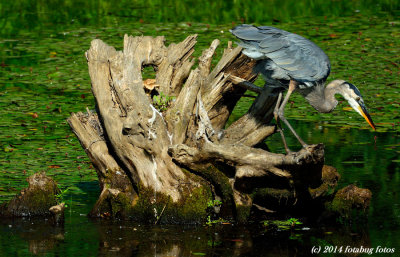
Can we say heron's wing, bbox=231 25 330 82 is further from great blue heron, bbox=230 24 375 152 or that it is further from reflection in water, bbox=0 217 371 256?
reflection in water, bbox=0 217 371 256

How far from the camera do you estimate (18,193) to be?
7.27 meters

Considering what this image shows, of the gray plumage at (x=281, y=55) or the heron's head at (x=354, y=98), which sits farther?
the heron's head at (x=354, y=98)

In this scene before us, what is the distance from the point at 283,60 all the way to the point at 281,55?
0.18 ft

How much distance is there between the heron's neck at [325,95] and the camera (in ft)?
25.6

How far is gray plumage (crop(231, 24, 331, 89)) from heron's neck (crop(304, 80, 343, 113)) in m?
0.25

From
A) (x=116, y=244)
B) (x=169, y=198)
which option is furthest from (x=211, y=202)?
(x=116, y=244)

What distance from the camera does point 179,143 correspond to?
6.95 meters

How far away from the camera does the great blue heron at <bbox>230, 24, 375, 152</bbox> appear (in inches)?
287

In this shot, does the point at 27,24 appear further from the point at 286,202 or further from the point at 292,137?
the point at 286,202

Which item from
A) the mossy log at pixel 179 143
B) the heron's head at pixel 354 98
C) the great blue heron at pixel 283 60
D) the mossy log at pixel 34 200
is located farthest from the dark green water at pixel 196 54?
the great blue heron at pixel 283 60

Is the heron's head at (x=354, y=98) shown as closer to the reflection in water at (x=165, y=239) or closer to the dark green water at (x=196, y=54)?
the dark green water at (x=196, y=54)

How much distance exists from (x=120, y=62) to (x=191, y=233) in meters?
1.86

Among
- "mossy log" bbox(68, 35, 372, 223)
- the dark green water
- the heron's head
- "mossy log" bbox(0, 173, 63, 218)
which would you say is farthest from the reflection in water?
the heron's head

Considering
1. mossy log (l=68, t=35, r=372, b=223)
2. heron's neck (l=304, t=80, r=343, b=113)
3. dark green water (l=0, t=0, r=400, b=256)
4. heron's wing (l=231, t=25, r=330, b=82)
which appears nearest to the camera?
dark green water (l=0, t=0, r=400, b=256)
